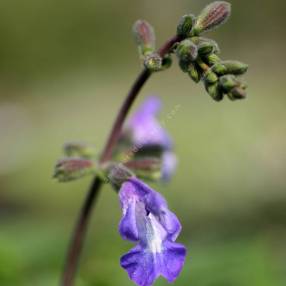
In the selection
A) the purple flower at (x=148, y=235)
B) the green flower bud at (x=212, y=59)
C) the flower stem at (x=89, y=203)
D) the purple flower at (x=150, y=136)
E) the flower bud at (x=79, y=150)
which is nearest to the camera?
the purple flower at (x=148, y=235)

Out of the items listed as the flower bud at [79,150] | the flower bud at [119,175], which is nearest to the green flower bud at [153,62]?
the flower bud at [119,175]

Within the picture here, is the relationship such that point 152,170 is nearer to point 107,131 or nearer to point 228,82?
point 228,82

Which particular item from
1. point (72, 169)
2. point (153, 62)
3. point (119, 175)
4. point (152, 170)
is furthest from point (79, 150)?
point (153, 62)

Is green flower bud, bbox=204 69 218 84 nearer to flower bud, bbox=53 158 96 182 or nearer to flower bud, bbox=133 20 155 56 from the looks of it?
flower bud, bbox=133 20 155 56

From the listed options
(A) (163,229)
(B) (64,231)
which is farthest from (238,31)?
(A) (163,229)

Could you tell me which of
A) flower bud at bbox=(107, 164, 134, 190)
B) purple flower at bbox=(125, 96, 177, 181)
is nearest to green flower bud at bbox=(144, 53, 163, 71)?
flower bud at bbox=(107, 164, 134, 190)

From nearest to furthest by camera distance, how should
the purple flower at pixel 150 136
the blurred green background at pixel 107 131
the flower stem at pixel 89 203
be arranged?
1. the flower stem at pixel 89 203
2. the purple flower at pixel 150 136
3. the blurred green background at pixel 107 131

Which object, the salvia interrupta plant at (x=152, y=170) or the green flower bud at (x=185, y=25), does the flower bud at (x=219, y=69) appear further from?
the green flower bud at (x=185, y=25)
